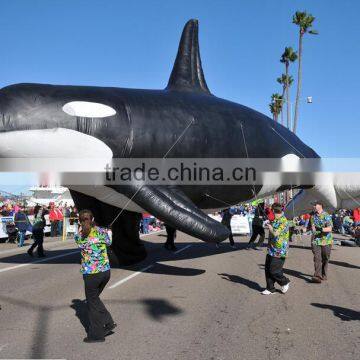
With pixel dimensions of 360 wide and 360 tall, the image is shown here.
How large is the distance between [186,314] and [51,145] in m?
3.46

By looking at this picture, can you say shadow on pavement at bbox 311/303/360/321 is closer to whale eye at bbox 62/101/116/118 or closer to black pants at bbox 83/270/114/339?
black pants at bbox 83/270/114/339

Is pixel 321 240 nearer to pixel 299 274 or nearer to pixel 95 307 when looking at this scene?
pixel 299 274

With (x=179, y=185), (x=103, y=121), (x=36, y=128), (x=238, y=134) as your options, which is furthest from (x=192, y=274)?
(x=36, y=128)

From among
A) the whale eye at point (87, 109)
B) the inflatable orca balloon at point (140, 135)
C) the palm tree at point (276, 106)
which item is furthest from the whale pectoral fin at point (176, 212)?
the palm tree at point (276, 106)

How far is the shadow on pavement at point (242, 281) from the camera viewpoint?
7871 millimetres

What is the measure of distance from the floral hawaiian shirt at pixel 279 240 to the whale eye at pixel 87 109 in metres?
3.44

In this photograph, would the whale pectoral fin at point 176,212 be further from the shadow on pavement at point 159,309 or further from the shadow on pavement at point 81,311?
the shadow on pavement at point 81,311

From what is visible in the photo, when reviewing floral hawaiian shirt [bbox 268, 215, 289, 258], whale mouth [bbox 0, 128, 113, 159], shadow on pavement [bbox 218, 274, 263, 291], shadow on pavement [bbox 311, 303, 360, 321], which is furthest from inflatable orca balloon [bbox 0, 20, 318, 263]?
shadow on pavement [bbox 311, 303, 360, 321]

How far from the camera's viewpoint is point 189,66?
32.5ft

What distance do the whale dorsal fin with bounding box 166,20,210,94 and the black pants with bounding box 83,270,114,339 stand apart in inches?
229

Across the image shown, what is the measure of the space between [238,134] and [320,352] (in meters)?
5.07

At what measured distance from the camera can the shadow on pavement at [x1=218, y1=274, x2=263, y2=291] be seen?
787 cm

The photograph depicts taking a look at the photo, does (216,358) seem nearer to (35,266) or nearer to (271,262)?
(271,262)

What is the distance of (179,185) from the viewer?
805 centimetres
